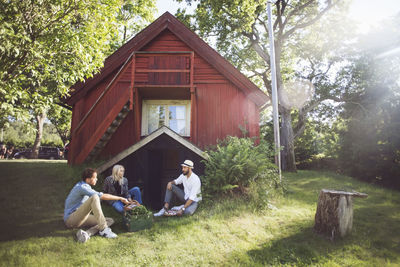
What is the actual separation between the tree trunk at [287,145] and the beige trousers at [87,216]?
1355 cm

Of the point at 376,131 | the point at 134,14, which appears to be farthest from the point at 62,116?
the point at 376,131

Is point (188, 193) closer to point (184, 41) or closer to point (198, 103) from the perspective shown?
point (198, 103)

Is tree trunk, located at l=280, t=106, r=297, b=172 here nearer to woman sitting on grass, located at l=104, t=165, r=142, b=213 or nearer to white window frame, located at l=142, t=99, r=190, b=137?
white window frame, located at l=142, t=99, r=190, b=137

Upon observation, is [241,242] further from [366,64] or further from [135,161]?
[366,64]

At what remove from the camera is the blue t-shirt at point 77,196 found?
4541mm

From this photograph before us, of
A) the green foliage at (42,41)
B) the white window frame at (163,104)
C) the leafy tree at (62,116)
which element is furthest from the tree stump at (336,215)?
the leafy tree at (62,116)

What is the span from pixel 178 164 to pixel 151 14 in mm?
15214

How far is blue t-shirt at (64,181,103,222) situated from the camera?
4541 mm

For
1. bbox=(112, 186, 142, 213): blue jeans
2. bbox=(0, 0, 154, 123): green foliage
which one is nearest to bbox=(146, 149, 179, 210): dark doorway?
bbox=(112, 186, 142, 213): blue jeans

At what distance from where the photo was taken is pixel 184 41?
34.6ft

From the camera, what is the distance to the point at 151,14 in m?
19.4

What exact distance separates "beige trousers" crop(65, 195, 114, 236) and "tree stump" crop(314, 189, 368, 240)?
454 centimetres

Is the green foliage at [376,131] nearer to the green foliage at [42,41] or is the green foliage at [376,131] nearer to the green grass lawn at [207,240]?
the green grass lawn at [207,240]

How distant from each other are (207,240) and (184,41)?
8.72 meters
